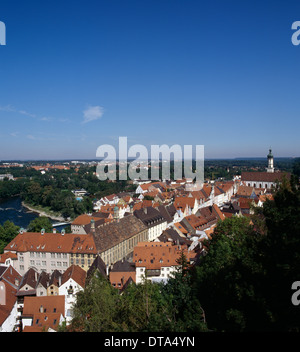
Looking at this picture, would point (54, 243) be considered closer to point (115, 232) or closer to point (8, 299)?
point (115, 232)

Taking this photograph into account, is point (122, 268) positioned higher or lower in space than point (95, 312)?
lower

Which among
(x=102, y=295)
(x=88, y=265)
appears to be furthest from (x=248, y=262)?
(x=88, y=265)

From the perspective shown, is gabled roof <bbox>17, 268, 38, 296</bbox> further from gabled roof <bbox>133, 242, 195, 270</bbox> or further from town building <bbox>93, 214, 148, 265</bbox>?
gabled roof <bbox>133, 242, 195, 270</bbox>

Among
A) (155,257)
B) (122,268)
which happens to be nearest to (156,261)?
(155,257)

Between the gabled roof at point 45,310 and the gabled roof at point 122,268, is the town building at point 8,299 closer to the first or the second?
the gabled roof at point 45,310

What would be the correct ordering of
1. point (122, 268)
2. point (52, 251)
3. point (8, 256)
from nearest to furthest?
point (122, 268) → point (52, 251) → point (8, 256)

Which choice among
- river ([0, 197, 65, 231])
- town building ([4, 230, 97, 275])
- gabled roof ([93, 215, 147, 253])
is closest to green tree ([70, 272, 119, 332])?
town building ([4, 230, 97, 275])

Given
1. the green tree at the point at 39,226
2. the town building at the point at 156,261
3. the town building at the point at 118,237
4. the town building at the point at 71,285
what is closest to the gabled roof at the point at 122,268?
the town building at the point at 156,261
